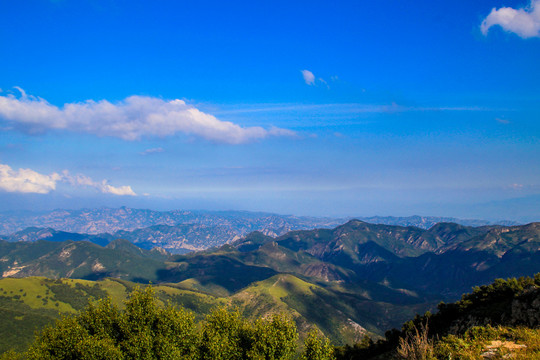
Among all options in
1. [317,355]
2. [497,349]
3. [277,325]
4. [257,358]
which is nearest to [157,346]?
[257,358]

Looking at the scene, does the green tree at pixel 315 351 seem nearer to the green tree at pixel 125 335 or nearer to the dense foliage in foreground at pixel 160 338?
the dense foliage in foreground at pixel 160 338

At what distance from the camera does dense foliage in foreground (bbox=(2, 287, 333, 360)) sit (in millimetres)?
45781

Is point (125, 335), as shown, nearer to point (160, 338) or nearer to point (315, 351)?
point (160, 338)

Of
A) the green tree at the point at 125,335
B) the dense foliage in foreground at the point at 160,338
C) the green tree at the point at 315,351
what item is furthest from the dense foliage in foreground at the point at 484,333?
the green tree at the point at 125,335

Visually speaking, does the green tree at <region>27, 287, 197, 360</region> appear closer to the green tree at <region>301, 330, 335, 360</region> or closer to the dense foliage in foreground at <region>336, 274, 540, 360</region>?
the green tree at <region>301, 330, 335, 360</region>

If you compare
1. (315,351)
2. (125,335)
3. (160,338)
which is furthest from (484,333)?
(125,335)

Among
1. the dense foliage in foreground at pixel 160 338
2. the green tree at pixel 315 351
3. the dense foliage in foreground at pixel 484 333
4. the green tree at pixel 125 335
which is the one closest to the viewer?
the dense foliage in foreground at pixel 484 333

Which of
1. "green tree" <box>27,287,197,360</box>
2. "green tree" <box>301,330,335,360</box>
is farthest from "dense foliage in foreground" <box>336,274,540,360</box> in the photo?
"green tree" <box>27,287,197,360</box>

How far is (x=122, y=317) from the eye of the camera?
173 feet

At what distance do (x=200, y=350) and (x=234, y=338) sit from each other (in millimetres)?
5846

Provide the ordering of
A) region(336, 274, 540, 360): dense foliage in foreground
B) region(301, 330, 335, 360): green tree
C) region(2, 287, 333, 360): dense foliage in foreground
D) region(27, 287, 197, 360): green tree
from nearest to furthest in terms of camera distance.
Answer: region(336, 274, 540, 360): dense foliage in foreground → region(27, 287, 197, 360): green tree → region(2, 287, 333, 360): dense foliage in foreground → region(301, 330, 335, 360): green tree

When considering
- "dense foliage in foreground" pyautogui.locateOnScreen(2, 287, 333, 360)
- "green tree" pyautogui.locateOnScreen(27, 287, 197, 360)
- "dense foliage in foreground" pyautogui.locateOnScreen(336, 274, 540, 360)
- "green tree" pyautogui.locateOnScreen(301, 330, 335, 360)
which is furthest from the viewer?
"green tree" pyautogui.locateOnScreen(301, 330, 335, 360)

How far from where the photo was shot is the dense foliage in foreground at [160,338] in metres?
45.8

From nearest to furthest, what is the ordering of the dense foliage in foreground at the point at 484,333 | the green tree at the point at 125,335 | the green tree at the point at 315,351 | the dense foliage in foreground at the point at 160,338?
the dense foliage in foreground at the point at 484,333 → the green tree at the point at 125,335 → the dense foliage in foreground at the point at 160,338 → the green tree at the point at 315,351
